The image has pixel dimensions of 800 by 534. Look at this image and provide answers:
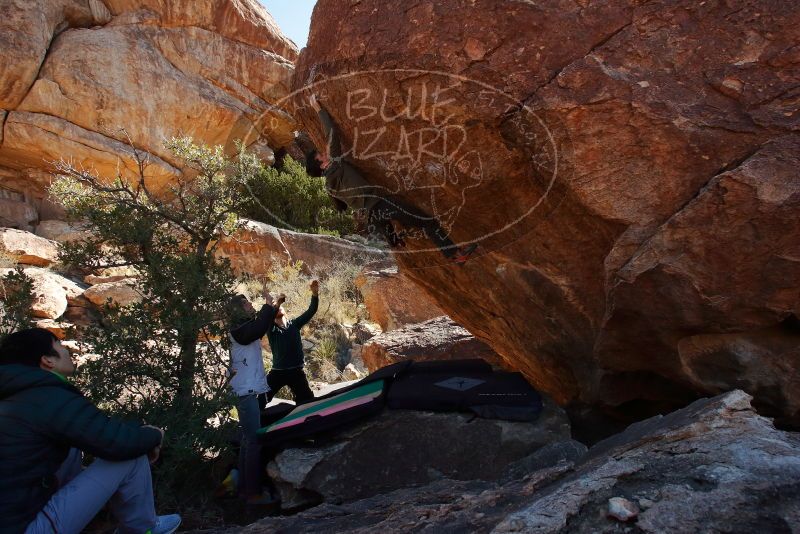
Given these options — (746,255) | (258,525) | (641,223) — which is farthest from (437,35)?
(258,525)

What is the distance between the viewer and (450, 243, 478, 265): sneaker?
4.24 metres

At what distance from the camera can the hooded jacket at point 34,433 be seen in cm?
223

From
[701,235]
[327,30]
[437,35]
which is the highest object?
[327,30]

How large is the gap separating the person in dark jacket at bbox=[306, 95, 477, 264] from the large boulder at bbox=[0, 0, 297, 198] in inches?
365

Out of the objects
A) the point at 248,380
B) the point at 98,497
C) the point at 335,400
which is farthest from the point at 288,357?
the point at 98,497

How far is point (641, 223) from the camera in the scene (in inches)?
125

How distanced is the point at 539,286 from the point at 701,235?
1.20 metres

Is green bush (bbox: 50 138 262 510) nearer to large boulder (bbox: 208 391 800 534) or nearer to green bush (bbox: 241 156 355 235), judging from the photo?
large boulder (bbox: 208 391 800 534)

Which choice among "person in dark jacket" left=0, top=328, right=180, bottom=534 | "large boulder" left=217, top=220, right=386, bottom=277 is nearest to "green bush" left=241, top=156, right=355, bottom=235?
"large boulder" left=217, top=220, right=386, bottom=277

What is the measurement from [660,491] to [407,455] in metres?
2.19

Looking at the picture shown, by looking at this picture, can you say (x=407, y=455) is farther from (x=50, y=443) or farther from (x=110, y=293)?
(x=110, y=293)

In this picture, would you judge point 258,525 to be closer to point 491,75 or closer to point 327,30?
point 491,75

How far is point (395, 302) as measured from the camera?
441 inches

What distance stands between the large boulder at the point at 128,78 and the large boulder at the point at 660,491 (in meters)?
11.7
